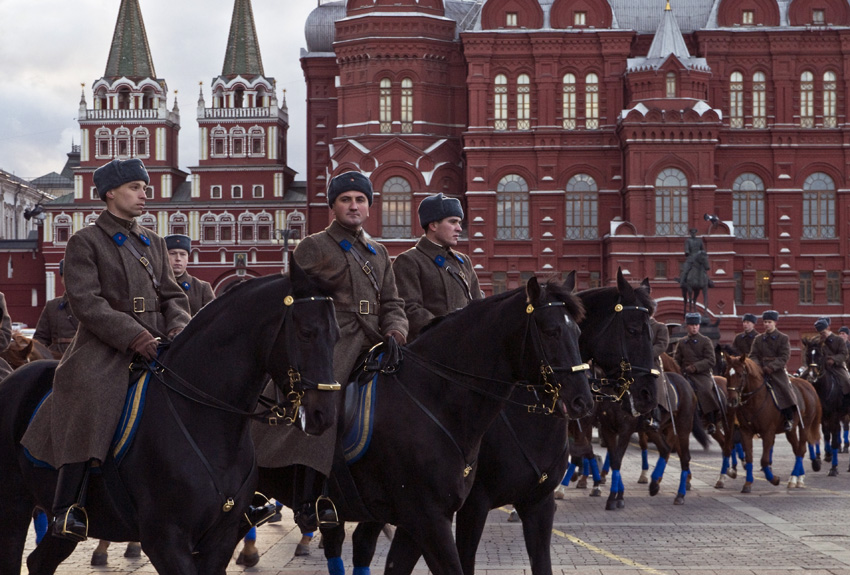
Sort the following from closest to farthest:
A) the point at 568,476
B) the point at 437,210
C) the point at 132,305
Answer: the point at 132,305
the point at 437,210
the point at 568,476

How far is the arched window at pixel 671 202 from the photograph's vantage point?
5633 cm

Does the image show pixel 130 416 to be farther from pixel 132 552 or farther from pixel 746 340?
pixel 746 340

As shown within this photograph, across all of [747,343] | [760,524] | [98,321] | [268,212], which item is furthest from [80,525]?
[268,212]

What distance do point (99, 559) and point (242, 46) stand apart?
74817 mm

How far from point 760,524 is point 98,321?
877 centimetres

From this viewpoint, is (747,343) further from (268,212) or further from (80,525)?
(268,212)

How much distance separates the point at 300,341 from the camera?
5.27m

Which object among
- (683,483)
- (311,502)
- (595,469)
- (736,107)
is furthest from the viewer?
(736,107)

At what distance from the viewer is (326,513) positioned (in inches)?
254

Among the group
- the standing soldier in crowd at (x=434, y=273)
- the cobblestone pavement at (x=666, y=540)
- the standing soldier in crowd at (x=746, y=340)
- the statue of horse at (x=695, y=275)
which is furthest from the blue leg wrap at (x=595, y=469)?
the statue of horse at (x=695, y=275)

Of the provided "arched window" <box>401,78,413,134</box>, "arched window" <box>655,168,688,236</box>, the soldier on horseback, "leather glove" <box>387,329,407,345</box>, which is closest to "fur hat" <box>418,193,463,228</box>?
"leather glove" <box>387,329,407,345</box>

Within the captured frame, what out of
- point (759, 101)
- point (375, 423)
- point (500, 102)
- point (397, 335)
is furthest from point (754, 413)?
point (759, 101)

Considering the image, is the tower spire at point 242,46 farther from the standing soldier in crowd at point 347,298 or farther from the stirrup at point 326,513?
the stirrup at point 326,513

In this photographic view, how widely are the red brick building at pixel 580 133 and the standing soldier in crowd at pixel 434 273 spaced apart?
49535mm
